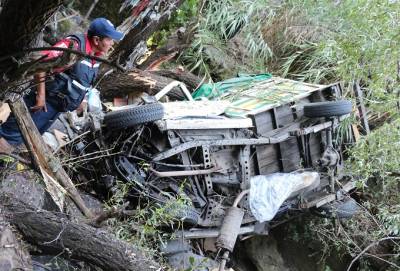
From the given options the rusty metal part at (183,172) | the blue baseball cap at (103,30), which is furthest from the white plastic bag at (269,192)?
the blue baseball cap at (103,30)

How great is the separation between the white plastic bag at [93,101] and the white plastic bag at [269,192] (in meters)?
2.05

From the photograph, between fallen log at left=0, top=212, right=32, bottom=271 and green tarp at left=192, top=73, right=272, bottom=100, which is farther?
green tarp at left=192, top=73, right=272, bottom=100

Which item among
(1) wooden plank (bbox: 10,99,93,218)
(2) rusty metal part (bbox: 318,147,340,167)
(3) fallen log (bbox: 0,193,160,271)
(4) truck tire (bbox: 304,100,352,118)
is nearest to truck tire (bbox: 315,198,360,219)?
(2) rusty metal part (bbox: 318,147,340,167)

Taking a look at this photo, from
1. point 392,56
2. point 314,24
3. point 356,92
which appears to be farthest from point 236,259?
point 314,24

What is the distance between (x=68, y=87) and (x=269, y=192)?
253cm

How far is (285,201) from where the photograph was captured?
6281 mm

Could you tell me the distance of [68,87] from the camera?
4.48 m

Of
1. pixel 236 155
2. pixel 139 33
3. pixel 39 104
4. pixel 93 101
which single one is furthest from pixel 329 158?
pixel 39 104

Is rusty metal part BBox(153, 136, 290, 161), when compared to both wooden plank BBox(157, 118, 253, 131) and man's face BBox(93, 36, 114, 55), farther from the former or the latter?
man's face BBox(93, 36, 114, 55)

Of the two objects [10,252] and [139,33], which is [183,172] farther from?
[10,252]

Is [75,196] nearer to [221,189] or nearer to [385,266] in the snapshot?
[221,189]

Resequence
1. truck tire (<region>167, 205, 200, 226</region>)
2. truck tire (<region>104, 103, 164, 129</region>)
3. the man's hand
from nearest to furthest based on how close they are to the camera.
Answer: the man's hand → truck tire (<region>167, 205, 200, 226</region>) → truck tire (<region>104, 103, 164, 129</region>)

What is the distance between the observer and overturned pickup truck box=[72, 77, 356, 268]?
5.10 m

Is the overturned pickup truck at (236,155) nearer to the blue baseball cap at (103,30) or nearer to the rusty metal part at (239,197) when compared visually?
the rusty metal part at (239,197)
